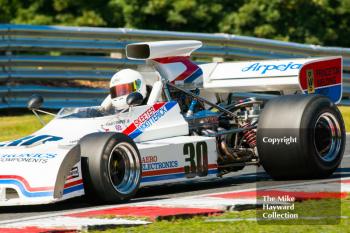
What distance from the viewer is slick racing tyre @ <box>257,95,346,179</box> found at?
488 inches

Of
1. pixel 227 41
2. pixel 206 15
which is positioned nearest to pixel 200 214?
pixel 227 41

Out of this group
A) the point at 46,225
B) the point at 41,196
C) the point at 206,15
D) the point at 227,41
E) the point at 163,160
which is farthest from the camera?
the point at 206,15

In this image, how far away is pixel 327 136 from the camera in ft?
42.5

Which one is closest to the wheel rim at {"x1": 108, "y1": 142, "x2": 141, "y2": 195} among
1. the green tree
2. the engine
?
the engine

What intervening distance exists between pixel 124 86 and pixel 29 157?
202 cm

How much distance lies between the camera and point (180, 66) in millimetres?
13547

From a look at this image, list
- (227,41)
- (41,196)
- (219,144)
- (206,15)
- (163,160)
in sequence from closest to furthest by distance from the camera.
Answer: (41,196), (163,160), (219,144), (227,41), (206,15)

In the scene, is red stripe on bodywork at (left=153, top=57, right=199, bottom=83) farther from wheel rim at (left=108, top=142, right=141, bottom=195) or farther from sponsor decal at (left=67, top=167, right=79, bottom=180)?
sponsor decal at (left=67, top=167, right=79, bottom=180)

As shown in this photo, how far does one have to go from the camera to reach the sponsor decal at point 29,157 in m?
10.8

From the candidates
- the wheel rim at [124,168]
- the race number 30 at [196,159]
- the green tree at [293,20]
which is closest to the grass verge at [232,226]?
the wheel rim at [124,168]

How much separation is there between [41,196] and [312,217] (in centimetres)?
267

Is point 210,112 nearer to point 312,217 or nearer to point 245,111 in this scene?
point 245,111

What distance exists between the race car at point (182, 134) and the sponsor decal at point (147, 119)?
13mm

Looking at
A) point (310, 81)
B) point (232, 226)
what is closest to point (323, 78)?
point (310, 81)
